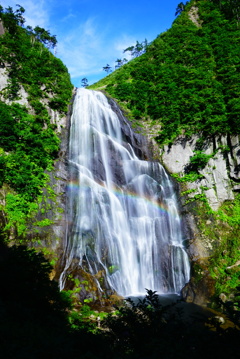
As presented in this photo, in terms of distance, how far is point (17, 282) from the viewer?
5449 millimetres

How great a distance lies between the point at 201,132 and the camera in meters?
17.5

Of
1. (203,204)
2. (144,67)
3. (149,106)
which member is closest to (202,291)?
(203,204)

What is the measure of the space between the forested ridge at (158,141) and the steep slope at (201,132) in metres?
0.11

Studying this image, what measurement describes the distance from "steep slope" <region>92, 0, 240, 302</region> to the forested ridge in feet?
0.35

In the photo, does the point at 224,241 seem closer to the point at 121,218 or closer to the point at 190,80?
the point at 121,218

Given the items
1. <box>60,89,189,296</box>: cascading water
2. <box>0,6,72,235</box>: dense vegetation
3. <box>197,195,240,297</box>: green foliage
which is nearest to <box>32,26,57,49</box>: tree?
<box>0,6,72,235</box>: dense vegetation

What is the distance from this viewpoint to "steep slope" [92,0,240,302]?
12.8m

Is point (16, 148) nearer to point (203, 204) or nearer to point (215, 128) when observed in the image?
point (203, 204)

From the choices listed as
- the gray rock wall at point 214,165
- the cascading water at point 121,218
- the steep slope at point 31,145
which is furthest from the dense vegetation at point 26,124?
the gray rock wall at point 214,165

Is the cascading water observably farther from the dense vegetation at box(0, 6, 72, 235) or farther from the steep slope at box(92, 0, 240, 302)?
the dense vegetation at box(0, 6, 72, 235)

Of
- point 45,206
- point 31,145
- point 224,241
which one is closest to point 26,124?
point 31,145

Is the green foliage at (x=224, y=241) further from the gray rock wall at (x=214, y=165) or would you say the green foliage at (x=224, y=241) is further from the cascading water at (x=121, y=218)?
the cascading water at (x=121, y=218)

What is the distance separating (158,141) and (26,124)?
10.6 m

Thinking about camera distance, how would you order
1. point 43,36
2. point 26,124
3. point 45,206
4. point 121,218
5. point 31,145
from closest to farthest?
point 45,206 → point 121,218 → point 31,145 → point 26,124 → point 43,36
